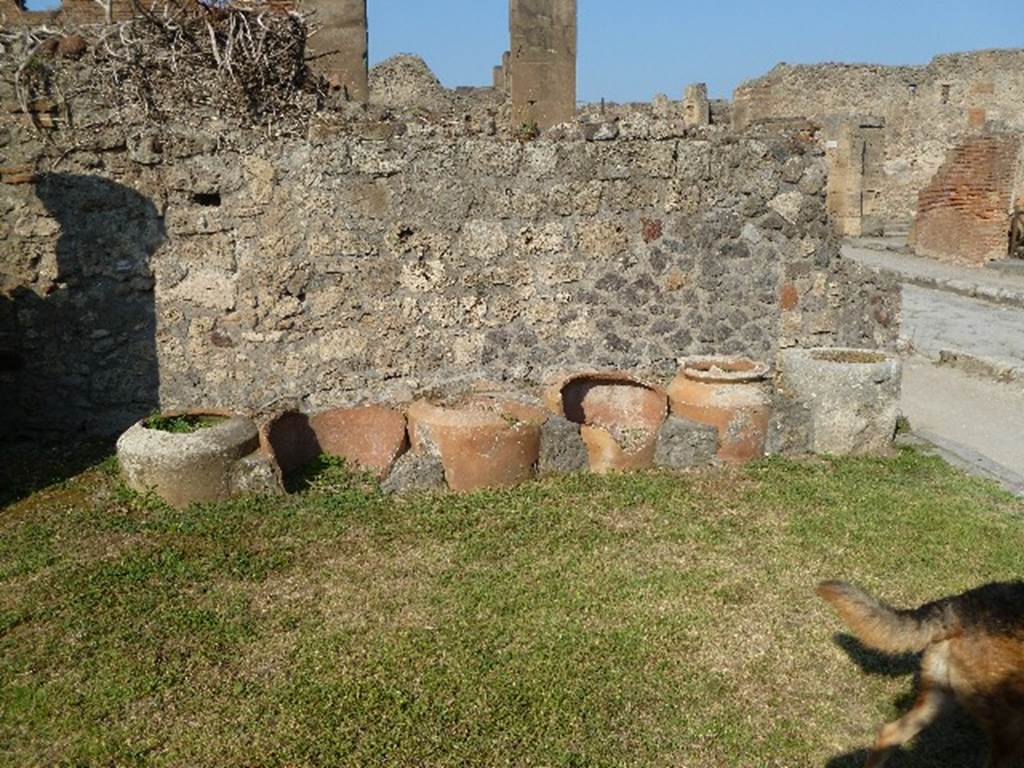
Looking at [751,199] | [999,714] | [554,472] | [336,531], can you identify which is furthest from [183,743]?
[751,199]

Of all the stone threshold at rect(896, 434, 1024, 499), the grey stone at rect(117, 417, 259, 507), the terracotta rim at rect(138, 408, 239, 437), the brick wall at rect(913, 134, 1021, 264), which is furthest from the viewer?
the brick wall at rect(913, 134, 1021, 264)

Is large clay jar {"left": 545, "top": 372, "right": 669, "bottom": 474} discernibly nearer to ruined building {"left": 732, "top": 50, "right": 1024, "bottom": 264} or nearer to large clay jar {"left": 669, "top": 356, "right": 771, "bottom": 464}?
large clay jar {"left": 669, "top": 356, "right": 771, "bottom": 464}

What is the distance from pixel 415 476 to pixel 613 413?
187 cm

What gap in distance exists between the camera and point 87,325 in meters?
6.38

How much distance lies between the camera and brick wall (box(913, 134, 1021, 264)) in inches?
609

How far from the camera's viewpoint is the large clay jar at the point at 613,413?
6.01 meters

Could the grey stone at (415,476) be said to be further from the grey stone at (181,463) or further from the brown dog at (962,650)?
the brown dog at (962,650)

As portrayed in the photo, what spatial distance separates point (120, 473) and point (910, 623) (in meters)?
5.01

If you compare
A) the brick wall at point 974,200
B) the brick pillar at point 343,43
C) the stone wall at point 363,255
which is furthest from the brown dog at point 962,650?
the brick wall at point 974,200

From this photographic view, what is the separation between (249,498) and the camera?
211 inches

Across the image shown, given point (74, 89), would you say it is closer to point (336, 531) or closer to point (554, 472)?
point (336, 531)

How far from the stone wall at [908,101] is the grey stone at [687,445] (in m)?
21.1

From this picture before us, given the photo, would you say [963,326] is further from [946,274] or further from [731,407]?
[731,407]

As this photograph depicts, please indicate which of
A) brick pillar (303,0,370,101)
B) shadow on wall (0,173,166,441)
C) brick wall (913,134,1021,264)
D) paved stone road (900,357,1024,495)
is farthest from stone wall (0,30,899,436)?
brick wall (913,134,1021,264)
